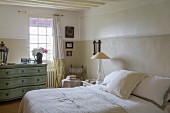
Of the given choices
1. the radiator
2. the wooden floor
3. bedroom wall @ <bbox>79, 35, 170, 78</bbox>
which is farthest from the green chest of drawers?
bedroom wall @ <bbox>79, 35, 170, 78</bbox>

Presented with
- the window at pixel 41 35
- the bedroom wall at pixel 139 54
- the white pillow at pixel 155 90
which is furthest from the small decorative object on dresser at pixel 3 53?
the white pillow at pixel 155 90

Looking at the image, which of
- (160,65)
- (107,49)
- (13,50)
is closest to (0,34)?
(13,50)

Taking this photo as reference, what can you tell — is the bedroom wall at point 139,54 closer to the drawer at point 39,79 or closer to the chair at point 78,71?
the chair at point 78,71

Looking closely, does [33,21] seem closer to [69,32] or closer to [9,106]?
[69,32]

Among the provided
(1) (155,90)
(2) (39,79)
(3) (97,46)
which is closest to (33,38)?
(2) (39,79)

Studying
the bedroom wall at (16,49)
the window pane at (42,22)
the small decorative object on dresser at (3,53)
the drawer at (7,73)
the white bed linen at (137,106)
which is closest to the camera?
the white bed linen at (137,106)

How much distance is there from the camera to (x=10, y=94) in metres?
4.43

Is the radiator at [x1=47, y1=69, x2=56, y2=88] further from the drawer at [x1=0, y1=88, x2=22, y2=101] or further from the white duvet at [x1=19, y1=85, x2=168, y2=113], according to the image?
the white duvet at [x1=19, y1=85, x2=168, y2=113]

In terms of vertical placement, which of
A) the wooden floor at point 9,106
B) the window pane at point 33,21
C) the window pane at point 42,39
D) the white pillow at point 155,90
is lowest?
the wooden floor at point 9,106

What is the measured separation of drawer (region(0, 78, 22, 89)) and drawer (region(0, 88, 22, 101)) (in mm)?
97

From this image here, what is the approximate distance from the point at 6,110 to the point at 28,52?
1.70 metres

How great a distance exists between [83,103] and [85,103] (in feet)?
0.09

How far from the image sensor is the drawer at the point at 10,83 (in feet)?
14.2

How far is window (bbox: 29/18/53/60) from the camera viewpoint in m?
5.25
